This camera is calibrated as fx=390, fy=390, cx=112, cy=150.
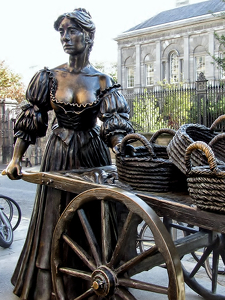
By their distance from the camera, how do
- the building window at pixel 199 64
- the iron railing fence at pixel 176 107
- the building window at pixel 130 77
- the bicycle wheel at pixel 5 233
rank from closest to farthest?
the bicycle wheel at pixel 5 233, the iron railing fence at pixel 176 107, the building window at pixel 199 64, the building window at pixel 130 77

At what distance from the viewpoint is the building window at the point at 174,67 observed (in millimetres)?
31388

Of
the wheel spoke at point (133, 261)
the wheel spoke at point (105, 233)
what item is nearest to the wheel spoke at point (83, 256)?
the wheel spoke at point (105, 233)

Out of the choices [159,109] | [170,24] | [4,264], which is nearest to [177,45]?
[170,24]

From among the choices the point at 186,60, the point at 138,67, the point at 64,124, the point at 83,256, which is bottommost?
the point at 83,256

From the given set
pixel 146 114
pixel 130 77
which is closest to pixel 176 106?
pixel 146 114

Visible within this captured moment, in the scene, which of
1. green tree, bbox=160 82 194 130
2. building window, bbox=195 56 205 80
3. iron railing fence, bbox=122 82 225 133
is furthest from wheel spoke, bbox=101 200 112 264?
building window, bbox=195 56 205 80

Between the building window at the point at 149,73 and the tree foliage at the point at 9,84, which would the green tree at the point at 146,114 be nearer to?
the tree foliage at the point at 9,84

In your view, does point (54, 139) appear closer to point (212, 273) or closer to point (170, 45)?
point (212, 273)

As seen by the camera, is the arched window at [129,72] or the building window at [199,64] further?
the arched window at [129,72]

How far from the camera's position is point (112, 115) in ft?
9.63

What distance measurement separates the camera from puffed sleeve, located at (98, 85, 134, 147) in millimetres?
2898

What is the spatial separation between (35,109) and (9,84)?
2536 centimetres

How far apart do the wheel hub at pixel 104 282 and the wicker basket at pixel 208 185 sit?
0.65m

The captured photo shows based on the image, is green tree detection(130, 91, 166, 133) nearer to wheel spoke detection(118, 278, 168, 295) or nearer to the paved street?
the paved street
